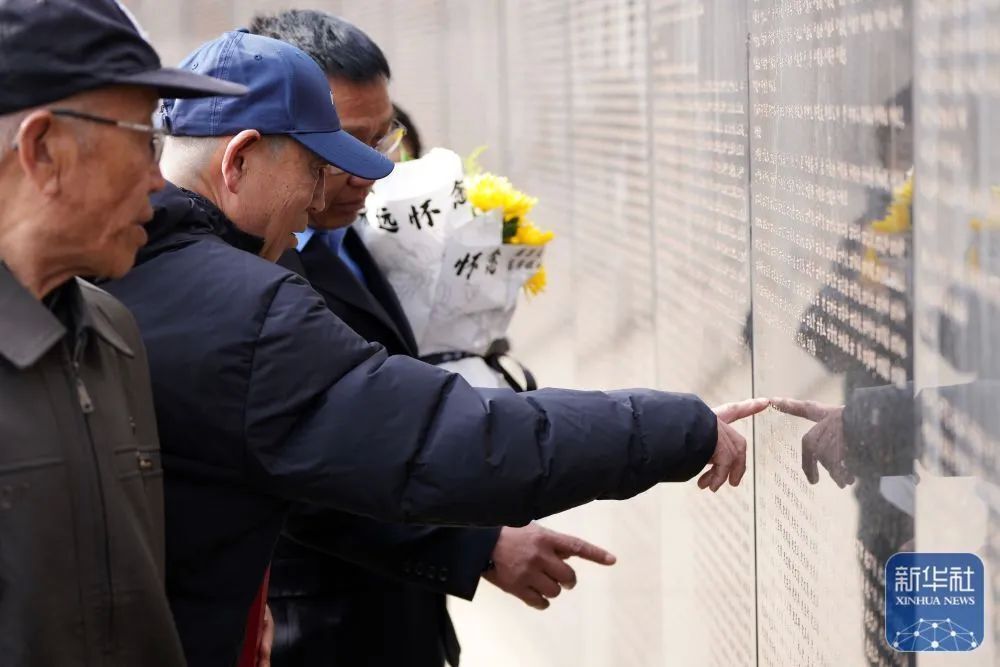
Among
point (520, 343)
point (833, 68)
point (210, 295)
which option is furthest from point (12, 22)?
point (520, 343)

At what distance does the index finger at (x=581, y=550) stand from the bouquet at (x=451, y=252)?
1.61 feet

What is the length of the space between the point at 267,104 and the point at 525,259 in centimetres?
118

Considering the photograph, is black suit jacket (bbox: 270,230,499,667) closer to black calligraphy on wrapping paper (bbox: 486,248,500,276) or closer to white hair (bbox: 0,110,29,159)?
black calligraphy on wrapping paper (bbox: 486,248,500,276)

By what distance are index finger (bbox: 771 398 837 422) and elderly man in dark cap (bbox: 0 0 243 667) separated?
1.03 metres

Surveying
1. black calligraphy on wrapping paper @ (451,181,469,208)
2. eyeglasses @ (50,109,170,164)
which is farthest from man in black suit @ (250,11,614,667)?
eyeglasses @ (50,109,170,164)

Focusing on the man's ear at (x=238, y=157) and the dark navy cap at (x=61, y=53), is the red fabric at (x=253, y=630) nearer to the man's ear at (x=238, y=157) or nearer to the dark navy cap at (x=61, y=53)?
the man's ear at (x=238, y=157)

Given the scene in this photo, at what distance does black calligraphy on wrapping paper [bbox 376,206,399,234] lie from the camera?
2.98m

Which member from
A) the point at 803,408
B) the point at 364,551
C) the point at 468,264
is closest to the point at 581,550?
the point at 364,551

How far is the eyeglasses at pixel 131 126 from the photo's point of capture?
60.3 inches

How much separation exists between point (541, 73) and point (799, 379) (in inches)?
130

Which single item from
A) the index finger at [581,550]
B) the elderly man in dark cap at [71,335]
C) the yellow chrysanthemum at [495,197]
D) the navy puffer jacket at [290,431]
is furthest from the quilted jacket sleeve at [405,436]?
the yellow chrysanthemum at [495,197]

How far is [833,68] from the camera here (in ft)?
6.79

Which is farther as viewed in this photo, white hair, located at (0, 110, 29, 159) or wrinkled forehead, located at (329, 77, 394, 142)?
wrinkled forehead, located at (329, 77, 394, 142)
